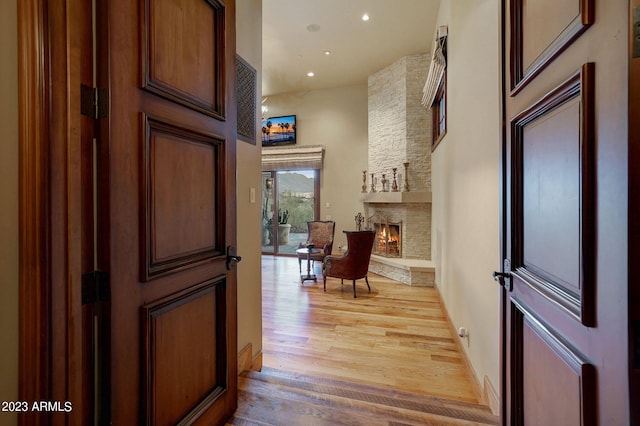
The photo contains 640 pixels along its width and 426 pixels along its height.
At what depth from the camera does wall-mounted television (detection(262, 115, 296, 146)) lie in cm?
747

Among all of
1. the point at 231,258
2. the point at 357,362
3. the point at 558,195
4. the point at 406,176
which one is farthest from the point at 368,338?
the point at 406,176

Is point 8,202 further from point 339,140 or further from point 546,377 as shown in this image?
point 339,140

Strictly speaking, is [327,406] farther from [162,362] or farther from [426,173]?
[426,173]

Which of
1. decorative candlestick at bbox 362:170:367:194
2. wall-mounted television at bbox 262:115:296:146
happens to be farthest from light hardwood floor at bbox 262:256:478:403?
wall-mounted television at bbox 262:115:296:146

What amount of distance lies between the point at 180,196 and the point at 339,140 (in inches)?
241

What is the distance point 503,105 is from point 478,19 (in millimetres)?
1415

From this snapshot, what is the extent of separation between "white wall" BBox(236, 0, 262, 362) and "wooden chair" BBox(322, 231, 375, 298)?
2123mm

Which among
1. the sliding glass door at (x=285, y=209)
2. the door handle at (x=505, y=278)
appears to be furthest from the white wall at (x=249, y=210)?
the sliding glass door at (x=285, y=209)

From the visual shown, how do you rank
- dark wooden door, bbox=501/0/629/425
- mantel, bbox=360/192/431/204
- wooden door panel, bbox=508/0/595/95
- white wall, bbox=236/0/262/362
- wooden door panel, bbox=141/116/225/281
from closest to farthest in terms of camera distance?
dark wooden door, bbox=501/0/629/425 → wooden door panel, bbox=508/0/595/95 → wooden door panel, bbox=141/116/225/281 → white wall, bbox=236/0/262/362 → mantel, bbox=360/192/431/204

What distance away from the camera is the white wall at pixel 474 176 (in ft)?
5.99

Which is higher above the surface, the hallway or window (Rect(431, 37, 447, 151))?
window (Rect(431, 37, 447, 151))

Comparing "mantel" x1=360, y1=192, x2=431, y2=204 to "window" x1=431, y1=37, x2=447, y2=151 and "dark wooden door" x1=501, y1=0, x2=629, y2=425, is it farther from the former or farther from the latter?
"dark wooden door" x1=501, y1=0, x2=629, y2=425

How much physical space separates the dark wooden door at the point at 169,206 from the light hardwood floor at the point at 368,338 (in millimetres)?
1272

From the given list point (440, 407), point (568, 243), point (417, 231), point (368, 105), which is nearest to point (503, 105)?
point (568, 243)
